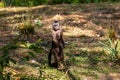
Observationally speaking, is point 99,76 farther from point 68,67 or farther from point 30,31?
point 30,31

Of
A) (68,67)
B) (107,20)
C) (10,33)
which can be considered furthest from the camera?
(107,20)

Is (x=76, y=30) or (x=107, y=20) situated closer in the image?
(x=76, y=30)

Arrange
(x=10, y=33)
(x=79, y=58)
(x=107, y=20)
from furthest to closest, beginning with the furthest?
(x=107, y=20) < (x=10, y=33) < (x=79, y=58)

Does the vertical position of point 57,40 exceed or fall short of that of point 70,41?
it exceeds it

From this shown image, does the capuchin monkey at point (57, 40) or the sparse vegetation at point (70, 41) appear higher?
the capuchin monkey at point (57, 40)

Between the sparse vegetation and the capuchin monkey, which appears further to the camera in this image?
the sparse vegetation

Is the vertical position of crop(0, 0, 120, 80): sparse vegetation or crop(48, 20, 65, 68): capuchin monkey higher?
crop(48, 20, 65, 68): capuchin monkey

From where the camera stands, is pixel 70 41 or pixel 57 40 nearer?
pixel 57 40

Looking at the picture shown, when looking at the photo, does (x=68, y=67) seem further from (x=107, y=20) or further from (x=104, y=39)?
(x=107, y=20)

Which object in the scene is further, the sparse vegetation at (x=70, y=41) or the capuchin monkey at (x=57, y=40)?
the sparse vegetation at (x=70, y=41)

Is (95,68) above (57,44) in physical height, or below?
below

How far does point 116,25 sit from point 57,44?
4.48 meters

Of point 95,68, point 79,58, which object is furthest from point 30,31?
point 95,68

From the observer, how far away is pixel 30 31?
33.2 feet
